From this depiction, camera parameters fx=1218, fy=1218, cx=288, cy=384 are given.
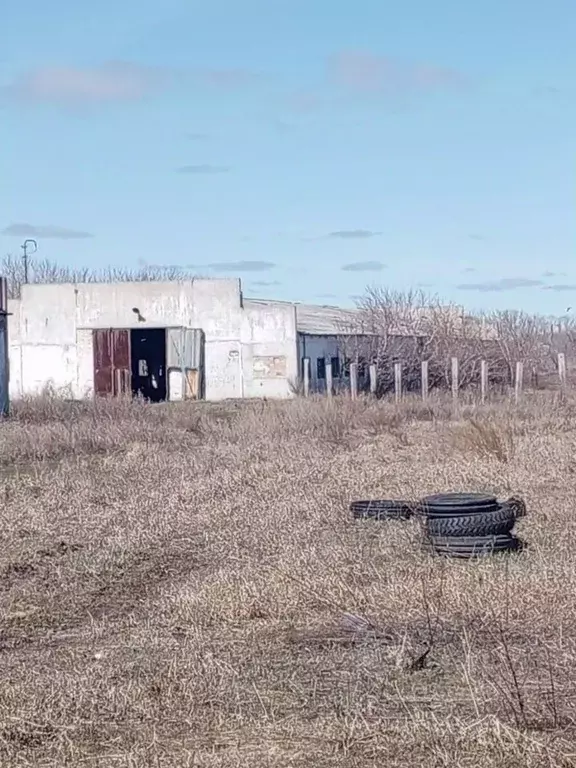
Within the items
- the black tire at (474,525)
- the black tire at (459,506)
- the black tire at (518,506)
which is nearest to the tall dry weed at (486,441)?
the black tire at (518,506)

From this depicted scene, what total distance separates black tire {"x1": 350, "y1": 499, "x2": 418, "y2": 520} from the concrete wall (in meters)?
27.6

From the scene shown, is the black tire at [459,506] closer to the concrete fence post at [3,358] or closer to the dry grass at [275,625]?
the dry grass at [275,625]

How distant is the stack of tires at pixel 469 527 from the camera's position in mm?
10492

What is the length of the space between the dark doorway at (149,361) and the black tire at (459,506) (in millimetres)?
30428

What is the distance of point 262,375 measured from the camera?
40.8 m

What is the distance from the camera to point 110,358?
42219 millimetres

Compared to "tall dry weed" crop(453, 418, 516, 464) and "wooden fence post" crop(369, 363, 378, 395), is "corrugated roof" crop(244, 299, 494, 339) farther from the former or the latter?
"tall dry weed" crop(453, 418, 516, 464)

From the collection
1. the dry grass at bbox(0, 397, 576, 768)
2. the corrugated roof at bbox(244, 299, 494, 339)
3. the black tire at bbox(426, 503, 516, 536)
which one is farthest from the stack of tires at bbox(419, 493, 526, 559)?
the corrugated roof at bbox(244, 299, 494, 339)

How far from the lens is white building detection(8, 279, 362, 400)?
40.8 m

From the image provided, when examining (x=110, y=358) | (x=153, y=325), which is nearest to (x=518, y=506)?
(x=153, y=325)

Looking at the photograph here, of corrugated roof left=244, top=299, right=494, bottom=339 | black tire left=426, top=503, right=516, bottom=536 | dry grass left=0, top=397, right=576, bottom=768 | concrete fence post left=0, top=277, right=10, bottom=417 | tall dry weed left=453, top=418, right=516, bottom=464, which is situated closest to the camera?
dry grass left=0, top=397, right=576, bottom=768

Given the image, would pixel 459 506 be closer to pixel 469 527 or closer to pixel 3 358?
pixel 469 527

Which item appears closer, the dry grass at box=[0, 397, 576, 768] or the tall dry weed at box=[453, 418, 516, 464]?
the dry grass at box=[0, 397, 576, 768]

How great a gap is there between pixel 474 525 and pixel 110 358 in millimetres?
32367
